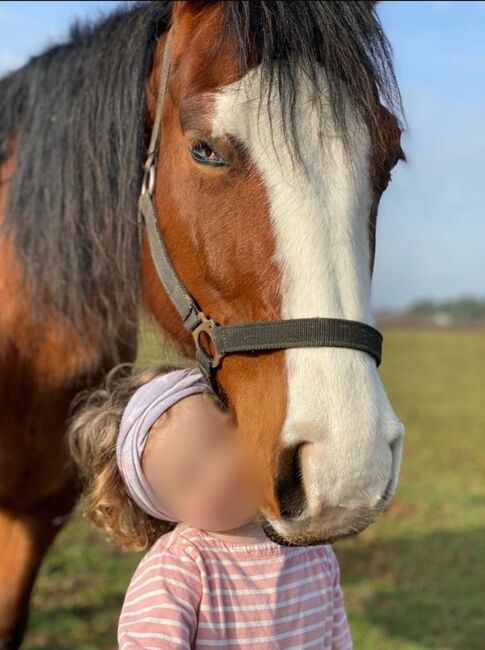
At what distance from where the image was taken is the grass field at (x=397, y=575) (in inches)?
172

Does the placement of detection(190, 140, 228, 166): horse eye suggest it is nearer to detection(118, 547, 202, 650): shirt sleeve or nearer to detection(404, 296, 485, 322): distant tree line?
detection(118, 547, 202, 650): shirt sleeve

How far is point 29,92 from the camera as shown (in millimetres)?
2818

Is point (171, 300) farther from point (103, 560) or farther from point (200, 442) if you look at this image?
point (103, 560)

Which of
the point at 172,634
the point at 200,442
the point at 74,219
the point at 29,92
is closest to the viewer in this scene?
the point at 172,634

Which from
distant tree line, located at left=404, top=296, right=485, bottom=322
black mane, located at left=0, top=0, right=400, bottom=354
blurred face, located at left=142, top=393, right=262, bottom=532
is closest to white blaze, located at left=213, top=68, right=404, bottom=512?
blurred face, located at left=142, top=393, right=262, bottom=532

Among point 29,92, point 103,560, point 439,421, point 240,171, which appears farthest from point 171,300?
point 439,421

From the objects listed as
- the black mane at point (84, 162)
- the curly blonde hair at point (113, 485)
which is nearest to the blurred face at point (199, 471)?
the curly blonde hair at point (113, 485)

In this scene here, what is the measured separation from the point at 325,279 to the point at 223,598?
0.69 m

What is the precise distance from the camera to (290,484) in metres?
1.61

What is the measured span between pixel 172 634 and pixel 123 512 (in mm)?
393

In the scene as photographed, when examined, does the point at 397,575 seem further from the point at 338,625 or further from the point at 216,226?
the point at 216,226

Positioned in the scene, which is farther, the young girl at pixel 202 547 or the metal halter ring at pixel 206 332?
Answer: the metal halter ring at pixel 206 332

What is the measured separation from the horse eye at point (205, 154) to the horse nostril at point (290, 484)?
2.32 feet

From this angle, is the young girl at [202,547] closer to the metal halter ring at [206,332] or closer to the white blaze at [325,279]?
the metal halter ring at [206,332]
